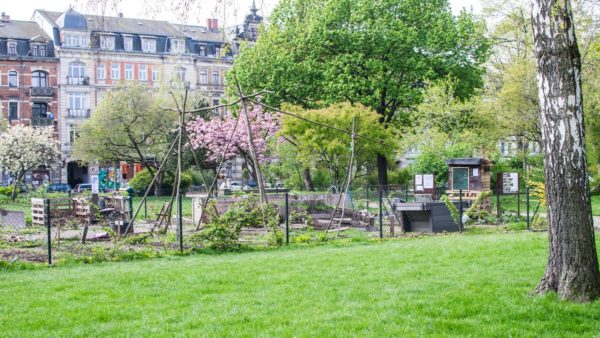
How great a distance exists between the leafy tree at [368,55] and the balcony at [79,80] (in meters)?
29.9

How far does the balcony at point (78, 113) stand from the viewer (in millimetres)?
67150

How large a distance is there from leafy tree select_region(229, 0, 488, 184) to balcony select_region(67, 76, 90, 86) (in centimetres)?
2993

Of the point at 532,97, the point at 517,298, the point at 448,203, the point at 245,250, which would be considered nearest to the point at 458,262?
the point at 517,298

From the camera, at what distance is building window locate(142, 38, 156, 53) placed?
2776 inches

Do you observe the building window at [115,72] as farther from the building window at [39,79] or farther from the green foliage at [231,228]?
the green foliage at [231,228]

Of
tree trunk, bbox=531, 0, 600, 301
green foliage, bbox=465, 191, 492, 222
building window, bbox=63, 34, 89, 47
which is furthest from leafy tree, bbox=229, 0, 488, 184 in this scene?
tree trunk, bbox=531, 0, 600, 301

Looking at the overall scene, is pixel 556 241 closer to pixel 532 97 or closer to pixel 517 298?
pixel 517 298

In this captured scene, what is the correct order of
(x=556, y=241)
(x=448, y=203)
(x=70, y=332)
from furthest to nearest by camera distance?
1. (x=448, y=203)
2. (x=556, y=241)
3. (x=70, y=332)

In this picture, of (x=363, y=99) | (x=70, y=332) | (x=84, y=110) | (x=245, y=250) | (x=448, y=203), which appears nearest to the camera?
(x=70, y=332)

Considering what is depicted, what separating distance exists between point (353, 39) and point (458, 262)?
1147 inches

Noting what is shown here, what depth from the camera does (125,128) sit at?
47.3m

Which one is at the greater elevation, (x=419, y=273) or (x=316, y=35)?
(x=316, y=35)

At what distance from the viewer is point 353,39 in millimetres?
39812

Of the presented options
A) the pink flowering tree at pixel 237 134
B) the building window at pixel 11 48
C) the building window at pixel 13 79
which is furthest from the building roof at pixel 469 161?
the building window at pixel 13 79
